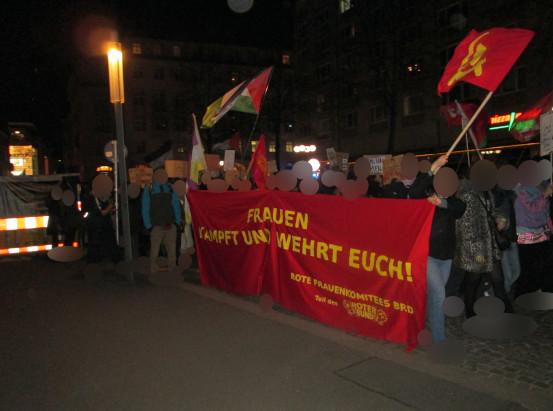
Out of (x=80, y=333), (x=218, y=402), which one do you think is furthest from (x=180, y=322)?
(x=218, y=402)

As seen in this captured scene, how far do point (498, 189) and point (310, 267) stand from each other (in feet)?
7.78

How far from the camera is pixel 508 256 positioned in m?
6.43

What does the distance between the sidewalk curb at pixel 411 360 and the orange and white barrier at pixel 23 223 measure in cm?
751

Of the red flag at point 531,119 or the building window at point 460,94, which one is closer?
the red flag at point 531,119

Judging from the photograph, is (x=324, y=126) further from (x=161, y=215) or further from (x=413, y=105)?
(x=161, y=215)

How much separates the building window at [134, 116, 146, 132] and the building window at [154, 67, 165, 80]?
5495 millimetres

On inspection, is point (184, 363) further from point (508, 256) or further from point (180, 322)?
point (508, 256)

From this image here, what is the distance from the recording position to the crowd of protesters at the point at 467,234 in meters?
4.95

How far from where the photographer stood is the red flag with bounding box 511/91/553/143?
9445 millimetres

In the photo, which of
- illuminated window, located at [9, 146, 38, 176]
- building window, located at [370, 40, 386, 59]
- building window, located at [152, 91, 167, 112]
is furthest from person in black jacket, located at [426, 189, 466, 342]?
building window, located at [152, 91, 167, 112]

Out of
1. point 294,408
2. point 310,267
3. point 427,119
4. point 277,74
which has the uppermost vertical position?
point 277,74

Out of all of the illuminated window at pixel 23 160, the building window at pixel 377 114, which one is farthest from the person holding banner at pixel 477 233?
the illuminated window at pixel 23 160

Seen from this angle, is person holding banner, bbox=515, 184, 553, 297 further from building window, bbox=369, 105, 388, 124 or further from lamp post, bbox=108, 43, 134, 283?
building window, bbox=369, 105, 388, 124

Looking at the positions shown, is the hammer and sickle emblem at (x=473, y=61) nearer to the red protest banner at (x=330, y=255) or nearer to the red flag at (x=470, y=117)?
the red protest banner at (x=330, y=255)
